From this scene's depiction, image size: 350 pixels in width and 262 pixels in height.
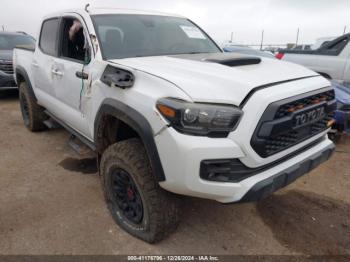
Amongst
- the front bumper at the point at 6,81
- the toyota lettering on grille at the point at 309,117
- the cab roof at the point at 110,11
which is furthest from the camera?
the front bumper at the point at 6,81

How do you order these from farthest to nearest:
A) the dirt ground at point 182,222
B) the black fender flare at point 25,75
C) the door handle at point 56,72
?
1. the black fender flare at point 25,75
2. the door handle at point 56,72
3. the dirt ground at point 182,222

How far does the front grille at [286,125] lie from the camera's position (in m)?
1.95

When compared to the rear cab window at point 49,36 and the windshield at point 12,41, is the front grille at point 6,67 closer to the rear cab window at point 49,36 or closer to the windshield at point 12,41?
the windshield at point 12,41

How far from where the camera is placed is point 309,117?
2.29m

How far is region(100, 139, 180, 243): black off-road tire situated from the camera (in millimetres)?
2271

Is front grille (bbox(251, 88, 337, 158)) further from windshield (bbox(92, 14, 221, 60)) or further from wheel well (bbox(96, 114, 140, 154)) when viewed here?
windshield (bbox(92, 14, 221, 60))

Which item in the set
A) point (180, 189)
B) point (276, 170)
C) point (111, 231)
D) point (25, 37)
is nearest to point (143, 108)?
point (180, 189)

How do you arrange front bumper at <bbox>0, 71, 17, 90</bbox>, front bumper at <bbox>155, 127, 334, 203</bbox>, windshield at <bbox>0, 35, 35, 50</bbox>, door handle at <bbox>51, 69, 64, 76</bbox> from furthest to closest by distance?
windshield at <bbox>0, 35, 35, 50</bbox>, front bumper at <bbox>0, 71, 17, 90</bbox>, door handle at <bbox>51, 69, 64, 76</bbox>, front bumper at <bbox>155, 127, 334, 203</bbox>

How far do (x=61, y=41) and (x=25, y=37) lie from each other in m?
6.30

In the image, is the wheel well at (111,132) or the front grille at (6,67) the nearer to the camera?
the wheel well at (111,132)

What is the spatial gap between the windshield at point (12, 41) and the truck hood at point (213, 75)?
712cm

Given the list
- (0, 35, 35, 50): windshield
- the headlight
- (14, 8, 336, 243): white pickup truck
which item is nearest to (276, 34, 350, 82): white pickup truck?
(14, 8, 336, 243): white pickup truck

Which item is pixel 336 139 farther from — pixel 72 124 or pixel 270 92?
pixel 72 124

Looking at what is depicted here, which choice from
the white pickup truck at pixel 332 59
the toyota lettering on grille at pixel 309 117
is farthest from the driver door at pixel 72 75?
the white pickup truck at pixel 332 59
